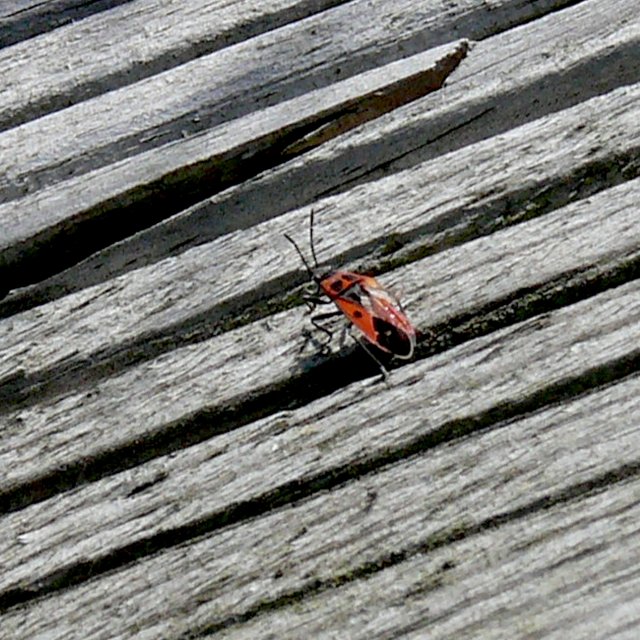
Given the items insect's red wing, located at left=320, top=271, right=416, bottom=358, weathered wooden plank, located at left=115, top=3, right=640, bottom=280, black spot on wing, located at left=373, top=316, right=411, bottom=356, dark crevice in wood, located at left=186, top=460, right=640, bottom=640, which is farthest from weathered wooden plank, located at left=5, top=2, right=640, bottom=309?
dark crevice in wood, located at left=186, top=460, right=640, bottom=640

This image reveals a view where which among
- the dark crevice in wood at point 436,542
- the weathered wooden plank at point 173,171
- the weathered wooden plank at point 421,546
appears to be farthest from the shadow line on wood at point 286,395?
the weathered wooden plank at point 173,171

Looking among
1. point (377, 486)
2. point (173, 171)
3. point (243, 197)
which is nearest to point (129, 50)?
point (173, 171)

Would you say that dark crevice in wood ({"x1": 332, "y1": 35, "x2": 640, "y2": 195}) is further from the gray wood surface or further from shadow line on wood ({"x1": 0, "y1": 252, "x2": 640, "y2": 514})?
shadow line on wood ({"x1": 0, "y1": 252, "x2": 640, "y2": 514})

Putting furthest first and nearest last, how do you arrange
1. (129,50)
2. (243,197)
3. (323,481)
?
(129,50) < (243,197) < (323,481)

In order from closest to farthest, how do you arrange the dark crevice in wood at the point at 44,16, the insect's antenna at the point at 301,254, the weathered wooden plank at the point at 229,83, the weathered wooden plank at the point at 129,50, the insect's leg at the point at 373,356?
the insect's leg at the point at 373,356, the insect's antenna at the point at 301,254, the weathered wooden plank at the point at 229,83, the weathered wooden plank at the point at 129,50, the dark crevice in wood at the point at 44,16

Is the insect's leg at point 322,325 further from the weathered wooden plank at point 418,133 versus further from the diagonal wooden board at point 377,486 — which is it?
the weathered wooden plank at point 418,133

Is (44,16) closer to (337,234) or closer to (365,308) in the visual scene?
(337,234)

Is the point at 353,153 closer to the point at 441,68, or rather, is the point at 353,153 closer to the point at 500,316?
the point at 441,68
